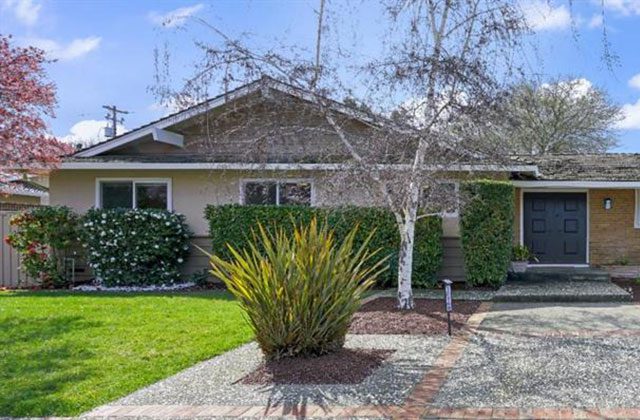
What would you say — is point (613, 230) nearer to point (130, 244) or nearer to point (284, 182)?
point (284, 182)

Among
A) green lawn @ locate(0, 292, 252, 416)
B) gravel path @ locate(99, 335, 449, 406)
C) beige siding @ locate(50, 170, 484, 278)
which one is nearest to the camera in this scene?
gravel path @ locate(99, 335, 449, 406)

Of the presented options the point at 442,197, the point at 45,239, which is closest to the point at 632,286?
the point at 442,197

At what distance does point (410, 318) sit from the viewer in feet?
31.8

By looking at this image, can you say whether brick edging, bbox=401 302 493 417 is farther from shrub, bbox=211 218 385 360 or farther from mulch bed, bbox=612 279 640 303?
mulch bed, bbox=612 279 640 303

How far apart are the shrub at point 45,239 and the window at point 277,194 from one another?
13.9 ft

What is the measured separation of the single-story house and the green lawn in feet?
11.7

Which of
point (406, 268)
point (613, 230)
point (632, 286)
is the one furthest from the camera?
point (613, 230)

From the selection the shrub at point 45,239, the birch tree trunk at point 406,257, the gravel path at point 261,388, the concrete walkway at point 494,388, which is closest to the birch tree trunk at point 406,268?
the birch tree trunk at point 406,257

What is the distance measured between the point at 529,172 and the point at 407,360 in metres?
8.80

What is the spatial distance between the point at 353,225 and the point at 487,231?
2.87 meters

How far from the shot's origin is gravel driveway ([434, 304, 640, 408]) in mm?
5501

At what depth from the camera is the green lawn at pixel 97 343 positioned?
6070 mm

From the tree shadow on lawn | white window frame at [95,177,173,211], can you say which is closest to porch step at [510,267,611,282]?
white window frame at [95,177,173,211]

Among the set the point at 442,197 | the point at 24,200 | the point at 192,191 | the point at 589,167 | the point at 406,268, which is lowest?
the point at 406,268
